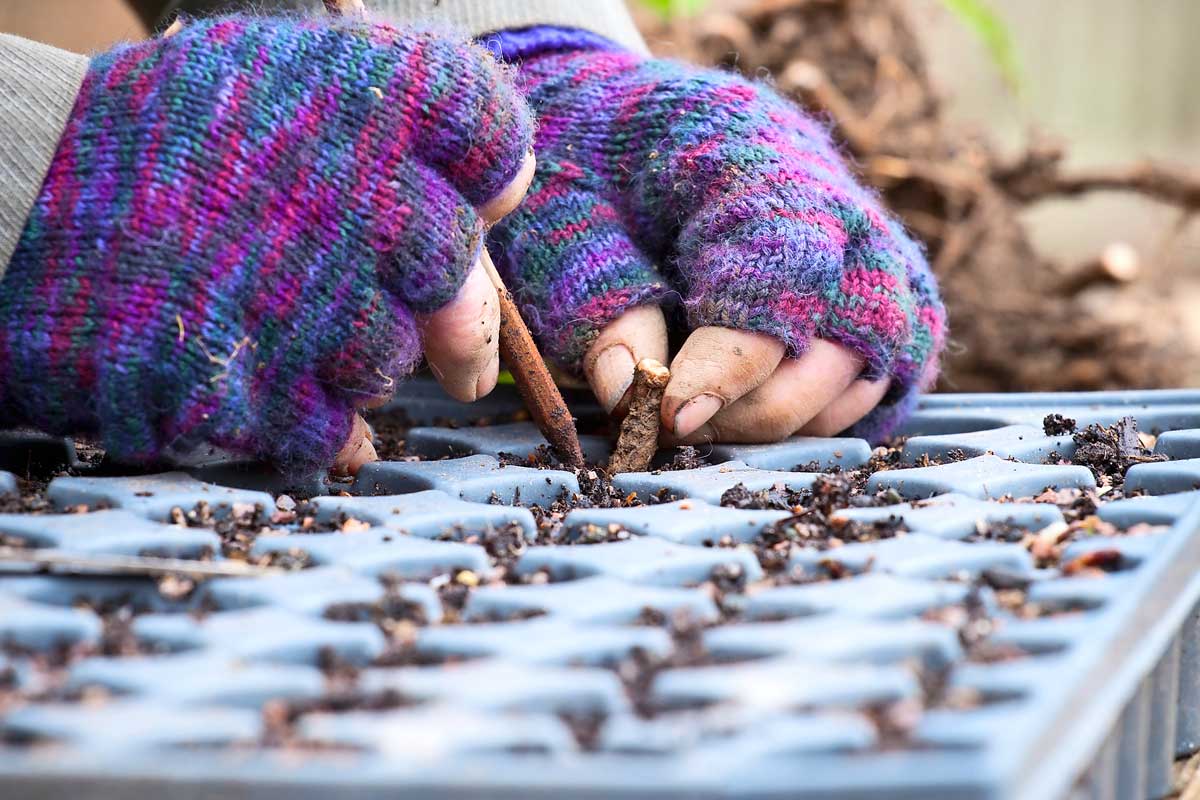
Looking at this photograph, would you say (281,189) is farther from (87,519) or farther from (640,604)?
(640,604)

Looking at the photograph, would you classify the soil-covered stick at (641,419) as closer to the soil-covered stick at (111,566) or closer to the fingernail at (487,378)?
the fingernail at (487,378)

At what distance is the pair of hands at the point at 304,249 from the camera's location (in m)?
0.67

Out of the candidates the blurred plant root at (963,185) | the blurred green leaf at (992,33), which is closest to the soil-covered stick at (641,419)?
the blurred plant root at (963,185)

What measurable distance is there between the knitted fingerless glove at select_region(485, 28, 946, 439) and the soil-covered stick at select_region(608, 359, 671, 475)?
48 millimetres

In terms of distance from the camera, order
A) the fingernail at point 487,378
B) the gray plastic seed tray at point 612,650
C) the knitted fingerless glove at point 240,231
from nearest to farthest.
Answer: the gray plastic seed tray at point 612,650 → the knitted fingerless glove at point 240,231 → the fingernail at point 487,378

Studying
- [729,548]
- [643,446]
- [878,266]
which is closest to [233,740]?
[729,548]

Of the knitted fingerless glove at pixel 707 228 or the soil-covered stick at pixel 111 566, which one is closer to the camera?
the soil-covered stick at pixel 111 566

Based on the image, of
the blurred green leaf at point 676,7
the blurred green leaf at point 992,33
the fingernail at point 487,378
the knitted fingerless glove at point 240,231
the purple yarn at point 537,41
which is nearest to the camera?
the knitted fingerless glove at point 240,231

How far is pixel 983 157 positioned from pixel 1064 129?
2.37 meters

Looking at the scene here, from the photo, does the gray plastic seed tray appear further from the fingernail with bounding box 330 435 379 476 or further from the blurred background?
the blurred background

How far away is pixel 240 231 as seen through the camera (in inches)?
26.5

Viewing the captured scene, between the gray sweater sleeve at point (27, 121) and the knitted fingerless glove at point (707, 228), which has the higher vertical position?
the knitted fingerless glove at point (707, 228)

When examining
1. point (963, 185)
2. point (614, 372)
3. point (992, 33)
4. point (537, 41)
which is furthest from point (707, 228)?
point (992, 33)

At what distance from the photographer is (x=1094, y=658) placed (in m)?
0.45
